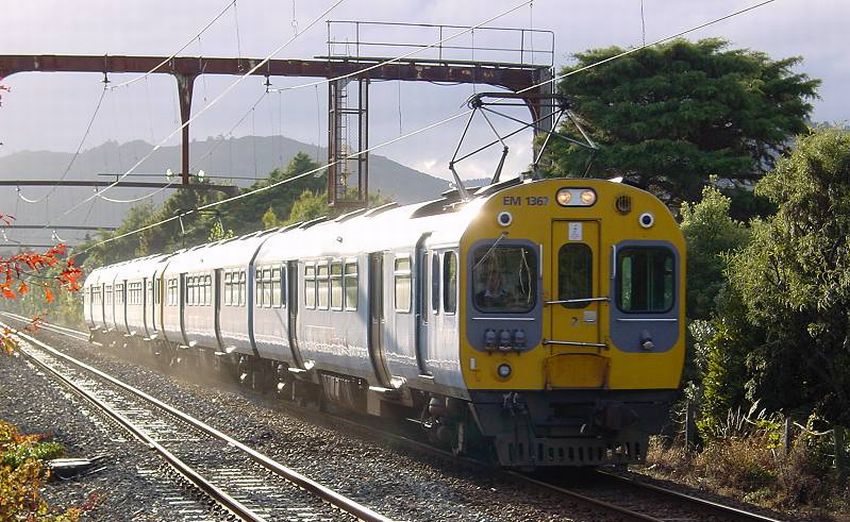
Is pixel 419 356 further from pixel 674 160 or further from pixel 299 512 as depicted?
pixel 674 160

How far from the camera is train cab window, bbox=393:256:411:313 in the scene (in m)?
15.1

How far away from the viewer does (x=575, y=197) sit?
13.7 metres

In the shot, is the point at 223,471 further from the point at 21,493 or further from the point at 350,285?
the point at 21,493

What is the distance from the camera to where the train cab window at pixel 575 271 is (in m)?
13.6

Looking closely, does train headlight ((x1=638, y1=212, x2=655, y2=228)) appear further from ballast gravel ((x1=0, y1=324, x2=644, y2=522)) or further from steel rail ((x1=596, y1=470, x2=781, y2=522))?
ballast gravel ((x1=0, y1=324, x2=644, y2=522))

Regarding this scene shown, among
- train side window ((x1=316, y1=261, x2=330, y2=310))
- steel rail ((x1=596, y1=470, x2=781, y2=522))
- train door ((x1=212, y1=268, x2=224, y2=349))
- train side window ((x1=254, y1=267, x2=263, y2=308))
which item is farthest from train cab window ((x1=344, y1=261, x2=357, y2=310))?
train door ((x1=212, y1=268, x2=224, y2=349))

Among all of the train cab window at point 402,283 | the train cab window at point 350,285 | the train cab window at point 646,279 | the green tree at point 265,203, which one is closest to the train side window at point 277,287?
the train cab window at point 350,285

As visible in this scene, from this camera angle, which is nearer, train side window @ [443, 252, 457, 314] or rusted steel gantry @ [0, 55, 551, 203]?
train side window @ [443, 252, 457, 314]

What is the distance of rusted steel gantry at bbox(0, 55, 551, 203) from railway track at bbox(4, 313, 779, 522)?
1908 cm

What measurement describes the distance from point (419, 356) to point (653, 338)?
8.51ft

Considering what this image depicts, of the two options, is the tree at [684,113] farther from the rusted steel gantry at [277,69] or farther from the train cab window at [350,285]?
the train cab window at [350,285]

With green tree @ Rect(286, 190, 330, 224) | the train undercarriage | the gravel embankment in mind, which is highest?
green tree @ Rect(286, 190, 330, 224)

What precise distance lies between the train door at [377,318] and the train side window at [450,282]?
8.20ft

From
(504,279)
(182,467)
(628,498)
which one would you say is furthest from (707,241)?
(182,467)
